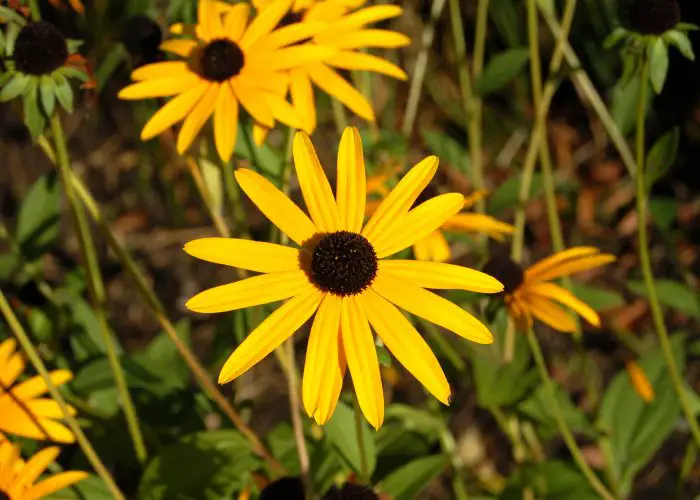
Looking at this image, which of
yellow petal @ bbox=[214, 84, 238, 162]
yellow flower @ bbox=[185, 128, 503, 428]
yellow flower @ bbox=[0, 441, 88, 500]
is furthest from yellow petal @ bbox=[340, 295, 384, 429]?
yellow flower @ bbox=[0, 441, 88, 500]

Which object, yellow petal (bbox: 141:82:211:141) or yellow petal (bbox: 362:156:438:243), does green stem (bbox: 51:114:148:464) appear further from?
yellow petal (bbox: 362:156:438:243)

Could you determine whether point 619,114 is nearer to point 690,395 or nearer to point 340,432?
point 690,395

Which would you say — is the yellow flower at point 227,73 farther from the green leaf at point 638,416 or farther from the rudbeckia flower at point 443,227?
the green leaf at point 638,416

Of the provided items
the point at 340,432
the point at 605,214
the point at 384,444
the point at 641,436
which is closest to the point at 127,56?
the point at 340,432

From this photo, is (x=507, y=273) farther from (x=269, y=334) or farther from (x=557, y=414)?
(x=269, y=334)

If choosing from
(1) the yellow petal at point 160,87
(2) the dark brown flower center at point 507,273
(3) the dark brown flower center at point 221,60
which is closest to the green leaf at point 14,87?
(1) the yellow petal at point 160,87

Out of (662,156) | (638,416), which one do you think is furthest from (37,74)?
(638,416)
